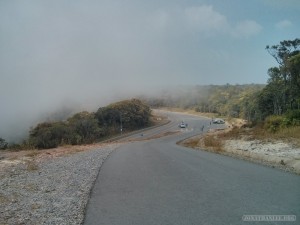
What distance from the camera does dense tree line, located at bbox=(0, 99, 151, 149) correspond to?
61.9 m

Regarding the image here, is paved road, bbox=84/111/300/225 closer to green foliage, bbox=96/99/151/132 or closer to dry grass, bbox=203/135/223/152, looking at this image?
dry grass, bbox=203/135/223/152

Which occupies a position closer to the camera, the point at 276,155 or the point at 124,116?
the point at 276,155

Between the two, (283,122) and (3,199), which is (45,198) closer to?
(3,199)

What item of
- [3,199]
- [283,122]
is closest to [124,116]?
[283,122]

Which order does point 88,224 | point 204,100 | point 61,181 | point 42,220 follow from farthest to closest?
point 204,100
point 61,181
point 42,220
point 88,224

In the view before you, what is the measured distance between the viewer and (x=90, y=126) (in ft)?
247

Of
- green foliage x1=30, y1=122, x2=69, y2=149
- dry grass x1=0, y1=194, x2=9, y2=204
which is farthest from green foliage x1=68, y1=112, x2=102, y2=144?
dry grass x1=0, y1=194, x2=9, y2=204

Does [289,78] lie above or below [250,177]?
above

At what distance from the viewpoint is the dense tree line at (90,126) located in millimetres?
61891

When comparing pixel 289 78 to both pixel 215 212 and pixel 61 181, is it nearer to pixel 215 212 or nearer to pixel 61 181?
pixel 61 181

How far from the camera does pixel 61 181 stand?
14828mm

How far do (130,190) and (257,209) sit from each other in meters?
4.30

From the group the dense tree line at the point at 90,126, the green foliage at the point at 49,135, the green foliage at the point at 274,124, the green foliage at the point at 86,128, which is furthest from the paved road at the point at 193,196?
the green foliage at the point at 86,128

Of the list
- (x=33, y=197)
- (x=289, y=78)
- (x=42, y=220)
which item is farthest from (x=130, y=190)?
(x=289, y=78)
